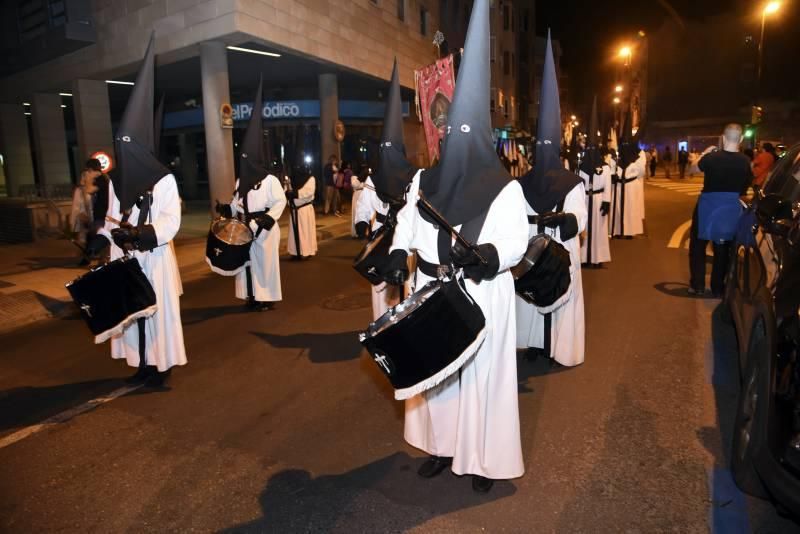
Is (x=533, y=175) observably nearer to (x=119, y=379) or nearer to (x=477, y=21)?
(x=477, y=21)

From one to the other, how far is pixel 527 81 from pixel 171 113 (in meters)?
36.6

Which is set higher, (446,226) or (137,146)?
(137,146)

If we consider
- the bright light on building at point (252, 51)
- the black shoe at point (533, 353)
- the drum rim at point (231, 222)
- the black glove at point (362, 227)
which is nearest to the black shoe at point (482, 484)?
the black shoe at point (533, 353)

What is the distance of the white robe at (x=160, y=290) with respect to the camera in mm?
5168

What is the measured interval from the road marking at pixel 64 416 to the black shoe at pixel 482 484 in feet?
10.9

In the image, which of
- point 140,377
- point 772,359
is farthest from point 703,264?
point 140,377

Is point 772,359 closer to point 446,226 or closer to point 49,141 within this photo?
point 446,226

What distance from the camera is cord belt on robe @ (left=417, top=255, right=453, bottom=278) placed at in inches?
129

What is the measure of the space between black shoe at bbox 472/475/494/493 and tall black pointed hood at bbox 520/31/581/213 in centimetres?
251

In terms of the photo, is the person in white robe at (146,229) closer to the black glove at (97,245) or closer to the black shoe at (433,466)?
the black glove at (97,245)

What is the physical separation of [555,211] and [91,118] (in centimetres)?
1714

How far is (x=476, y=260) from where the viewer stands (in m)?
3.10

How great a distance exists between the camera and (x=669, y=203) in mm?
21562

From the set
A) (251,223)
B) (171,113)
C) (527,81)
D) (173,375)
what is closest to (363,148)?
(171,113)
